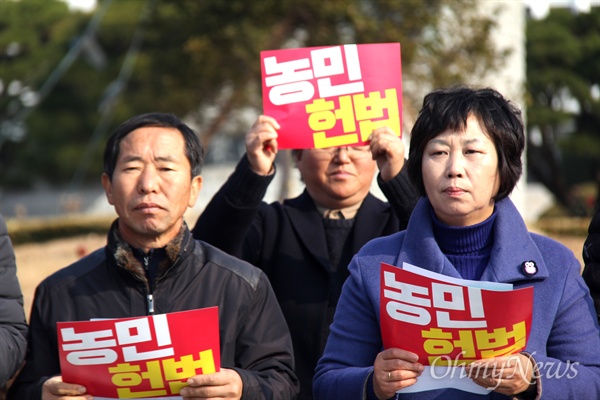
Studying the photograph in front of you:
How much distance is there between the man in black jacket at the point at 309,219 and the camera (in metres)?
3.65

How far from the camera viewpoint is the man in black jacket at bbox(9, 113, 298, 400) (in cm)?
307

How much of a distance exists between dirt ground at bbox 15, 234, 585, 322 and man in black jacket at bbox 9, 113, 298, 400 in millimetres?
6005

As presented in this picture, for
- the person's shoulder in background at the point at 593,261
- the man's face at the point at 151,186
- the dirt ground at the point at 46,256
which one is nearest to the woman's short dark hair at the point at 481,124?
the person's shoulder in background at the point at 593,261

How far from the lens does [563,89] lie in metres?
32.5

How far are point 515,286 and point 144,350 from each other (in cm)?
→ 103

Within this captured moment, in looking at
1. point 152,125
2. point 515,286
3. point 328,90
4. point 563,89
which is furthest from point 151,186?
point 563,89

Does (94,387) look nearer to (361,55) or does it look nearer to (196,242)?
(196,242)

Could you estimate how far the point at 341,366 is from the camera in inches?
109

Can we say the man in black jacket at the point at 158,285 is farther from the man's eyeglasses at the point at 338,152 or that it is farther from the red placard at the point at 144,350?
the man's eyeglasses at the point at 338,152

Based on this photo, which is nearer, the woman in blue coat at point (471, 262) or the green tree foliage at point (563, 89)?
the woman in blue coat at point (471, 262)

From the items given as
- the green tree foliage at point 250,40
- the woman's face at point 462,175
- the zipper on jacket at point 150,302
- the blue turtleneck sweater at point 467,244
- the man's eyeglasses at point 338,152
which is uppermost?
the green tree foliage at point 250,40

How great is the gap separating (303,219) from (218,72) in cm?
1346

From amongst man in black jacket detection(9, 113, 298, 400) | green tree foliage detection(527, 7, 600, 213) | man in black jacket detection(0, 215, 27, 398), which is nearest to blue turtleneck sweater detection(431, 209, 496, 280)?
man in black jacket detection(9, 113, 298, 400)

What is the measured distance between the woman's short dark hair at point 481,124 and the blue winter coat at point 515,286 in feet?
0.31
